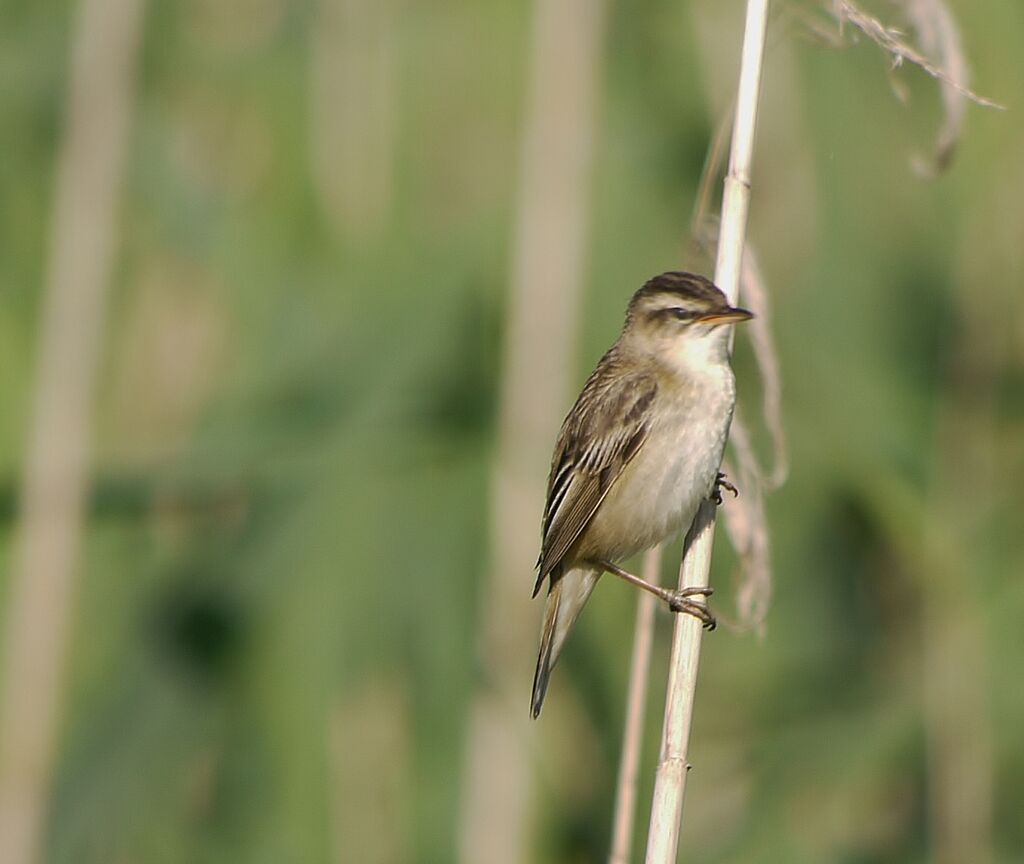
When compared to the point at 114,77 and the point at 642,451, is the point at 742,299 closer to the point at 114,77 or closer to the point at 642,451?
the point at 642,451

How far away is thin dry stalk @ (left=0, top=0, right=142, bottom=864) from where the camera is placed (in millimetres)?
4023

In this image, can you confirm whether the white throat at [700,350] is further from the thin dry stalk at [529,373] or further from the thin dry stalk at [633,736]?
the thin dry stalk at [529,373]

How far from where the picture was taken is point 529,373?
403cm

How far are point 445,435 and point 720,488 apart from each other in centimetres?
94

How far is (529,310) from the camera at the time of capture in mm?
4043

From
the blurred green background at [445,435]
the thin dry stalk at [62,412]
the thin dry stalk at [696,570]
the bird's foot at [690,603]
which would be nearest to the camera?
the thin dry stalk at [696,570]

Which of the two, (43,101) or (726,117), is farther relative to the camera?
(43,101)

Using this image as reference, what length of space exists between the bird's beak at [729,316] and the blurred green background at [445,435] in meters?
0.97

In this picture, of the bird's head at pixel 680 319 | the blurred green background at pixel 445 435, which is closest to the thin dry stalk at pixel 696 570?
the bird's head at pixel 680 319

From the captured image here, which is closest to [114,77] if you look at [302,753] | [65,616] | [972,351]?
[65,616]

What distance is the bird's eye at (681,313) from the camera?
3155 mm

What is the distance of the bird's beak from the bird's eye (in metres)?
0.06

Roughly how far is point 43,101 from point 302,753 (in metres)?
2.02

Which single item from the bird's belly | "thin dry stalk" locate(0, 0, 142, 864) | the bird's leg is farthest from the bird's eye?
"thin dry stalk" locate(0, 0, 142, 864)
